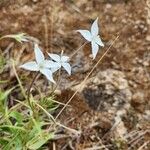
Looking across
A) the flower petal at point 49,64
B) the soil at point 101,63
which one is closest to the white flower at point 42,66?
the flower petal at point 49,64

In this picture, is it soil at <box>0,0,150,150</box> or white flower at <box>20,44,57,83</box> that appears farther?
soil at <box>0,0,150,150</box>

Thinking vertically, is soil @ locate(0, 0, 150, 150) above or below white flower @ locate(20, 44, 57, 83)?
below

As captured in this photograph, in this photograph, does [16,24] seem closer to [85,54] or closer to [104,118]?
[85,54]

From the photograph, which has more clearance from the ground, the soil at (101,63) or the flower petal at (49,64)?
the flower petal at (49,64)

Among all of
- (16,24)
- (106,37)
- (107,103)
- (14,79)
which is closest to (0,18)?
(16,24)

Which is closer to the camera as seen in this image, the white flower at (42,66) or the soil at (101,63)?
the white flower at (42,66)

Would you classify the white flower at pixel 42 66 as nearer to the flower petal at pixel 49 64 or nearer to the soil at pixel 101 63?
the flower petal at pixel 49 64

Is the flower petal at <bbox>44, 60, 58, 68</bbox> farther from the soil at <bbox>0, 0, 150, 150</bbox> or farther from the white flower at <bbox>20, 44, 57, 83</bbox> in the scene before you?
the soil at <bbox>0, 0, 150, 150</bbox>

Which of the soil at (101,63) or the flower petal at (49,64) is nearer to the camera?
the flower petal at (49,64)

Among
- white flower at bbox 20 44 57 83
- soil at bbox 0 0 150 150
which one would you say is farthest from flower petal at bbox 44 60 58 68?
soil at bbox 0 0 150 150
